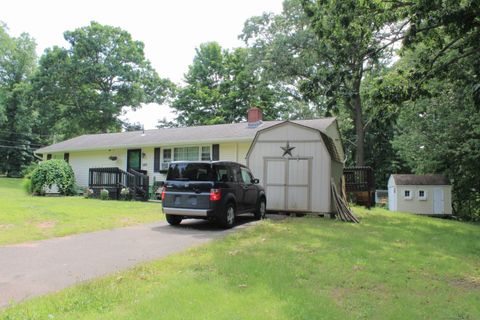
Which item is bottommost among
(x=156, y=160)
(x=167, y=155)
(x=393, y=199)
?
(x=393, y=199)

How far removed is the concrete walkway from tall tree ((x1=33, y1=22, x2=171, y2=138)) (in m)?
32.2

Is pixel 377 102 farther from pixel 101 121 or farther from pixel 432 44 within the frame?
pixel 101 121

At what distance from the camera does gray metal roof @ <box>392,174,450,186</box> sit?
83.9 ft

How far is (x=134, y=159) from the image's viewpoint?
21656 millimetres

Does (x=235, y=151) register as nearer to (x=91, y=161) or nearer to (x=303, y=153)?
(x=303, y=153)

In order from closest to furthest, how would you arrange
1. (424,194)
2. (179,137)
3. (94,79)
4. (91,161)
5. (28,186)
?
(179,137)
(28,186)
(91,161)
(424,194)
(94,79)

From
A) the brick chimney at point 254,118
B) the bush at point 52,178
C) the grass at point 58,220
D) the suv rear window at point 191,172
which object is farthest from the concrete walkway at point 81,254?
the bush at point 52,178

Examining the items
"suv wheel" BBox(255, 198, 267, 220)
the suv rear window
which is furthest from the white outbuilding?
the suv rear window

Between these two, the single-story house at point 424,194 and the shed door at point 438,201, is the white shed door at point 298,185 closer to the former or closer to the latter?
the single-story house at point 424,194

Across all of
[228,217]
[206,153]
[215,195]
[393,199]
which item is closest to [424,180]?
[393,199]

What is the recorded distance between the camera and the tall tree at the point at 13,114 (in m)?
43.8

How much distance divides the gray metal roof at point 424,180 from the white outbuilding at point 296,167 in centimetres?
1450

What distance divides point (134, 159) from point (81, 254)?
1543cm

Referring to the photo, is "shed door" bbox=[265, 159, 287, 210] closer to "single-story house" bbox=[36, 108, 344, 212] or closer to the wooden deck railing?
"single-story house" bbox=[36, 108, 344, 212]
